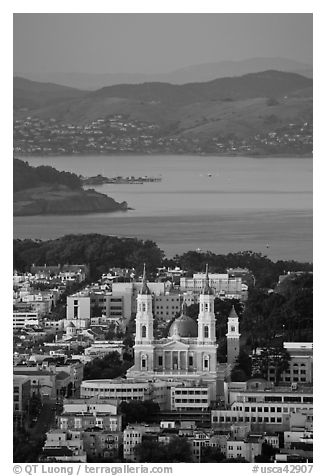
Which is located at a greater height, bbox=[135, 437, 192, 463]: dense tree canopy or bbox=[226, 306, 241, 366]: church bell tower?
bbox=[226, 306, 241, 366]: church bell tower

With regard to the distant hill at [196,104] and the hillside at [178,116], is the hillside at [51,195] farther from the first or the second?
the distant hill at [196,104]

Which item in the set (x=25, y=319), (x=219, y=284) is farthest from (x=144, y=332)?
(x=219, y=284)

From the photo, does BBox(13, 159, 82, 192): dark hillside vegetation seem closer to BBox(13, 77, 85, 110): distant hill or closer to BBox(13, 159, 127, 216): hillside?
BBox(13, 159, 127, 216): hillside

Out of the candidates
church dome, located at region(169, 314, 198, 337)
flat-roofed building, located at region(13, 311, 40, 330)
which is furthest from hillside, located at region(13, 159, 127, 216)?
church dome, located at region(169, 314, 198, 337)

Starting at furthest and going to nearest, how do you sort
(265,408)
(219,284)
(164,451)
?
1. (219,284)
2. (265,408)
3. (164,451)

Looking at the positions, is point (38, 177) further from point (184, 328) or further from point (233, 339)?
point (184, 328)

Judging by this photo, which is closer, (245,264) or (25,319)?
(25,319)

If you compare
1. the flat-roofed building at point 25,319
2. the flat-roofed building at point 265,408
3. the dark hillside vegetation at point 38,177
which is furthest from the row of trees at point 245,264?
the flat-roofed building at point 265,408
